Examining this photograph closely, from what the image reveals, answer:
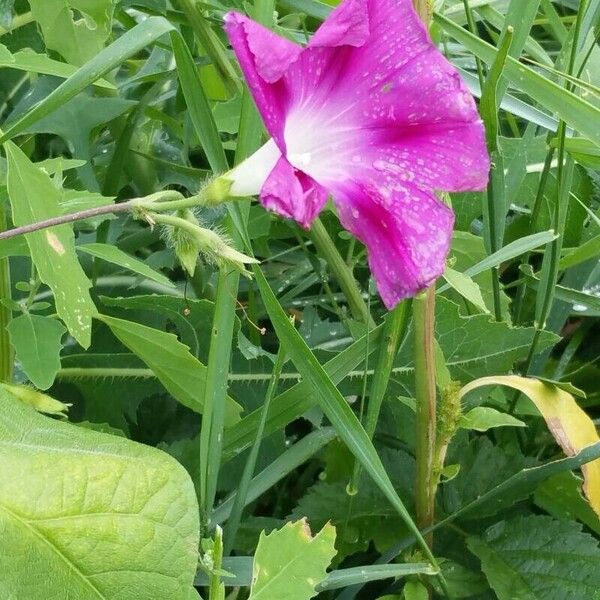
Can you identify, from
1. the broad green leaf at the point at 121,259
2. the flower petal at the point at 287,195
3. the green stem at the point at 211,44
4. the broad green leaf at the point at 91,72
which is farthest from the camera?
the green stem at the point at 211,44

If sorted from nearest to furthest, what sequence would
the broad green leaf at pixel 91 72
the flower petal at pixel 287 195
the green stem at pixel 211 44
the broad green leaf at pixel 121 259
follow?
the flower petal at pixel 287 195, the broad green leaf at pixel 91 72, the broad green leaf at pixel 121 259, the green stem at pixel 211 44

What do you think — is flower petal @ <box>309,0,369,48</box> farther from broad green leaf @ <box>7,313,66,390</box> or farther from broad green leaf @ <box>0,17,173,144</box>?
broad green leaf @ <box>7,313,66,390</box>

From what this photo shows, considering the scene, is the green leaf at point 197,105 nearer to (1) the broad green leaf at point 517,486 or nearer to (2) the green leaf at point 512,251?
(2) the green leaf at point 512,251

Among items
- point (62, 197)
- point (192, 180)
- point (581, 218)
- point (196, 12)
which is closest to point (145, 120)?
point (192, 180)

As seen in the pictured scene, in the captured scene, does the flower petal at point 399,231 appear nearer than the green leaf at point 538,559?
Yes

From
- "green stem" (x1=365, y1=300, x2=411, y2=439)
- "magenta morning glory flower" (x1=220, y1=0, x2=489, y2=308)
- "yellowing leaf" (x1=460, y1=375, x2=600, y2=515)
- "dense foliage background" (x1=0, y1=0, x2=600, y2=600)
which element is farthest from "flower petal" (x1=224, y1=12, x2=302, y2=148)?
"yellowing leaf" (x1=460, y1=375, x2=600, y2=515)

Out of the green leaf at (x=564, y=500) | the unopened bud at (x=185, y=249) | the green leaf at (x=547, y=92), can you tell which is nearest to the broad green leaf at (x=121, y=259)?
the unopened bud at (x=185, y=249)

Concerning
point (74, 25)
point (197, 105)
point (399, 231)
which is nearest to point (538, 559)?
point (399, 231)

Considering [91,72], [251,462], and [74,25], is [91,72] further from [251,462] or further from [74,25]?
[251,462]
